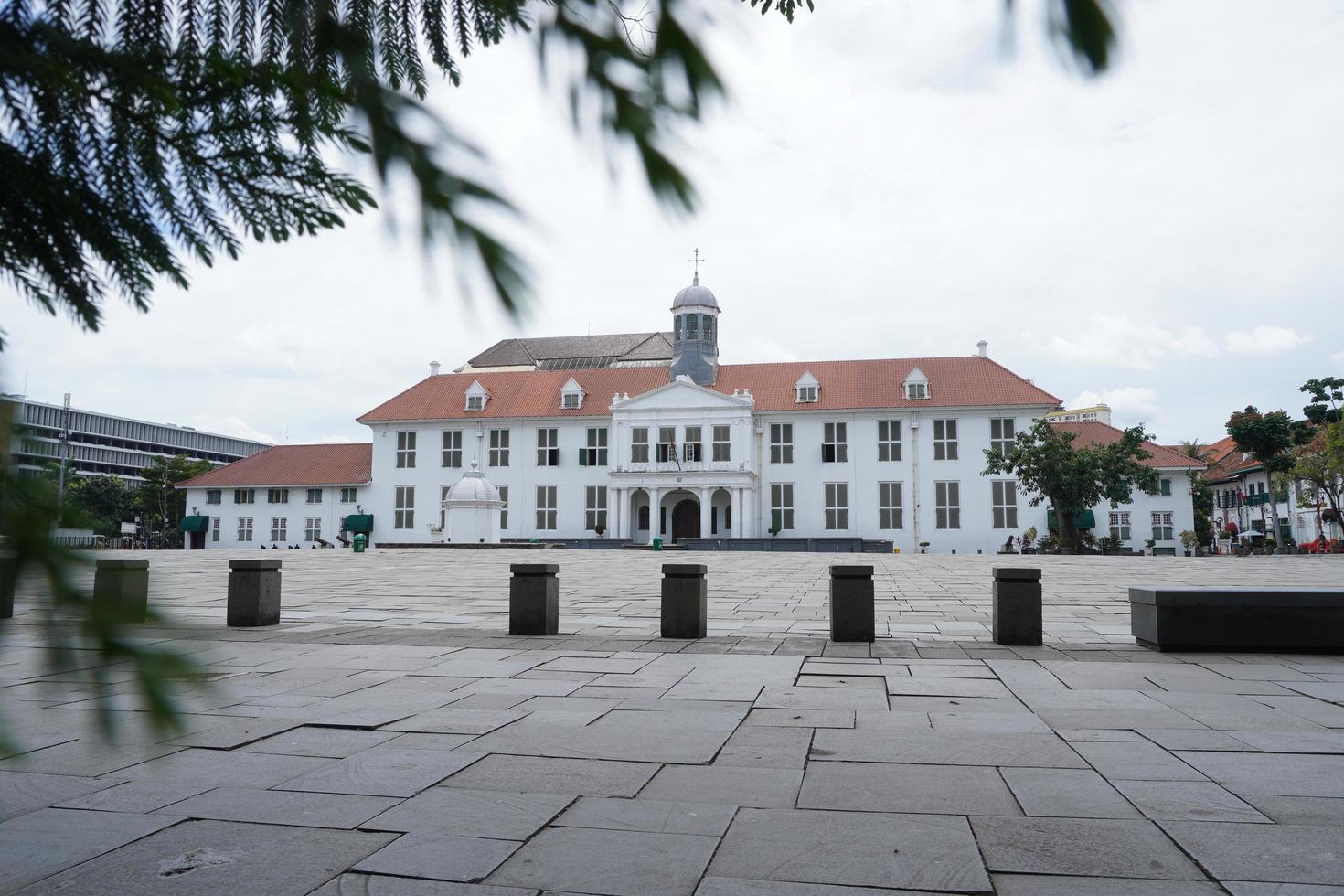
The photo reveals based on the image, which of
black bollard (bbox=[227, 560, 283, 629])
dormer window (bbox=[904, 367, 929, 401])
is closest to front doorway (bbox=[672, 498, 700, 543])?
dormer window (bbox=[904, 367, 929, 401])

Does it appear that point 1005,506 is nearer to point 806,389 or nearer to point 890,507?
point 890,507

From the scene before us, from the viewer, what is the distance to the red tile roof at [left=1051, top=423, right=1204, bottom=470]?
52.3m

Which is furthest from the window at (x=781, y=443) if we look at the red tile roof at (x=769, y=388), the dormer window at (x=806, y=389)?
the dormer window at (x=806, y=389)

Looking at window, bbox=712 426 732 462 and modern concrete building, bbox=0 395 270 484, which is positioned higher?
window, bbox=712 426 732 462

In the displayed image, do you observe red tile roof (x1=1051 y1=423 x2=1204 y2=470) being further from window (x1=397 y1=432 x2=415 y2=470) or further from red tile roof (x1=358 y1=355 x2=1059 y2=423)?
window (x1=397 y1=432 x2=415 y2=470)

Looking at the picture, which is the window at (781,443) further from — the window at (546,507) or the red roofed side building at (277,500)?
the red roofed side building at (277,500)

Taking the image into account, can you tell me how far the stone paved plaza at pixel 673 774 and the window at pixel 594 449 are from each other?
4456 centimetres

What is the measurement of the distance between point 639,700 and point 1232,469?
8385 cm

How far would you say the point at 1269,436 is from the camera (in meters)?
48.6

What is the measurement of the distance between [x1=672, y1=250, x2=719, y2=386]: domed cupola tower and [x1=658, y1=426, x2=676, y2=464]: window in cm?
411

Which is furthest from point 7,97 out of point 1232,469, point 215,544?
point 1232,469

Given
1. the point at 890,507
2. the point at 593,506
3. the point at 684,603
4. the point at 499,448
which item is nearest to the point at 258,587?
the point at 684,603

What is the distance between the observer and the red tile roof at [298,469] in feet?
186

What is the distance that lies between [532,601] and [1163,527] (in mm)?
50443
